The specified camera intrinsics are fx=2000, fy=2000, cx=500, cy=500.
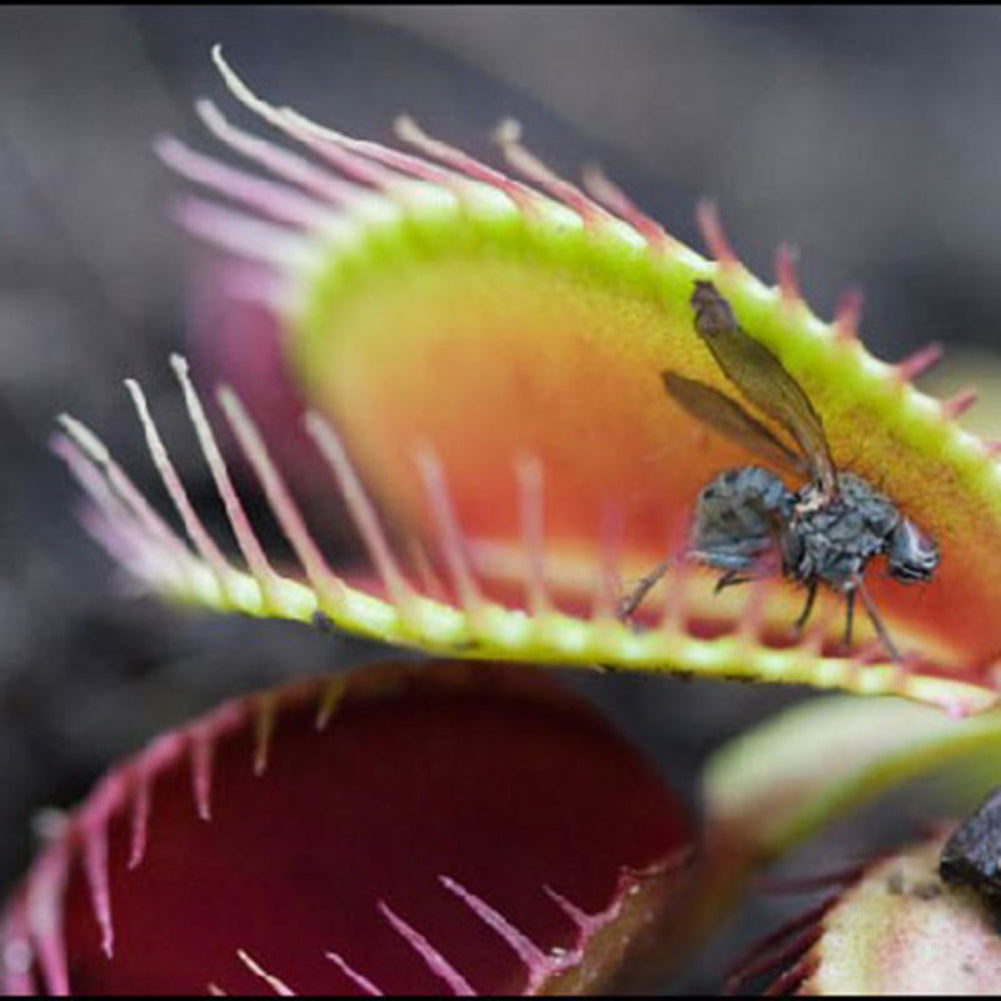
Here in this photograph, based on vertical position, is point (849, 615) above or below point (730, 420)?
below

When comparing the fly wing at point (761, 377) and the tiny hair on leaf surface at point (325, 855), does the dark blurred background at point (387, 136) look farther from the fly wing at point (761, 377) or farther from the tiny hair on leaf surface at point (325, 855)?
the fly wing at point (761, 377)

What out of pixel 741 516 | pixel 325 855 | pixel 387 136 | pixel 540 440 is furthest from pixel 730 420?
pixel 387 136

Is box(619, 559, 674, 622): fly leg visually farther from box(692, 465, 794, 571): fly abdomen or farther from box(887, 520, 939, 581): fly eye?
box(887, 520, 939, 581): fly eye

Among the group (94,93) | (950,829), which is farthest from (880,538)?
(94,93)

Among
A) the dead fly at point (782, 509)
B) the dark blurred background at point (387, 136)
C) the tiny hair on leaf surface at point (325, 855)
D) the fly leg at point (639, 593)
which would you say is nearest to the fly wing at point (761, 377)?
the dead fly at point (782, 509)

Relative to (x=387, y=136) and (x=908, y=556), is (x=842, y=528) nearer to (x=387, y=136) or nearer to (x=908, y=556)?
(x=908, y=556)

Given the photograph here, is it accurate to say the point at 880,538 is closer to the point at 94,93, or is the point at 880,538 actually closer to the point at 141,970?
the point at 141,970

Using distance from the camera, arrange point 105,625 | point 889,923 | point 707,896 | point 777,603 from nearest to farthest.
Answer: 1. point 889,923
2. point 777,603
3. point 707,896
4. point 105,625
